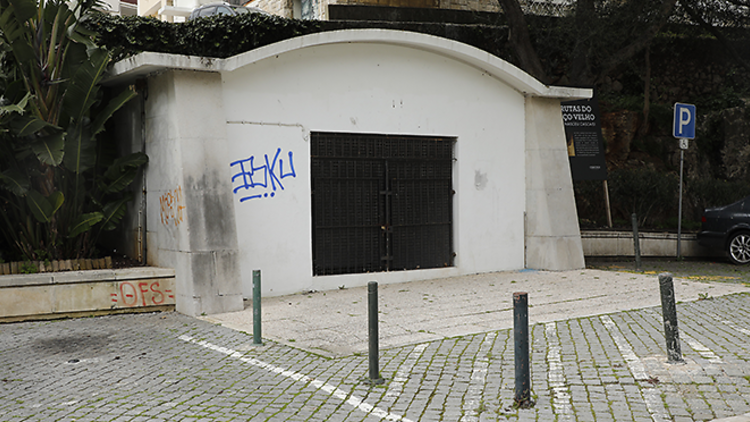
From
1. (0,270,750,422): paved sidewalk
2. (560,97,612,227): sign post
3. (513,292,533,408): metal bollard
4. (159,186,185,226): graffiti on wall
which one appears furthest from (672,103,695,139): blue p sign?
(513,292,533,408): metal bollard

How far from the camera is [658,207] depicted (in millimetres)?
18047

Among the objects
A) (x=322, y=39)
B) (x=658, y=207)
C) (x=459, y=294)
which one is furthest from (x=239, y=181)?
(x=658, y=207)

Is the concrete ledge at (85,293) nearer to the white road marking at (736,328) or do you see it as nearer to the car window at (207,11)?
the white road marking at (736,328)

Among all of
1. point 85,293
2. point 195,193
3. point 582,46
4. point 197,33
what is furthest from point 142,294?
point 582,46

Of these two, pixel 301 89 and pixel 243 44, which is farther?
pixel 243 44

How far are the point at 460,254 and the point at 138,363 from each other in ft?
22.6

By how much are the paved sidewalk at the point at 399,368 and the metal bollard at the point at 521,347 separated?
5.3 inches

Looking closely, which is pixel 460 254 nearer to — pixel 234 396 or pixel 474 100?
pixel 474 100

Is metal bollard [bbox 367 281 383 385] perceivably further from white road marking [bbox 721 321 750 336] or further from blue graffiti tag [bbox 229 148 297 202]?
blue graffiti tag [bbox 229 148 297 202]

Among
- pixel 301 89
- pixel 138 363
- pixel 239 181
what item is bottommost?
pixel 138 363

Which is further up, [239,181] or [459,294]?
[239,181]

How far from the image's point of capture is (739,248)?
14.9 meters

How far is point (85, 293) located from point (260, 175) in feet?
9.86

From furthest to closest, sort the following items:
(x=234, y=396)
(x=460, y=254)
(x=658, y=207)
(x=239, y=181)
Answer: (x=658, y=207) < (x=460, y=254) < (x=239, y=181) < (x=234, y=396)
